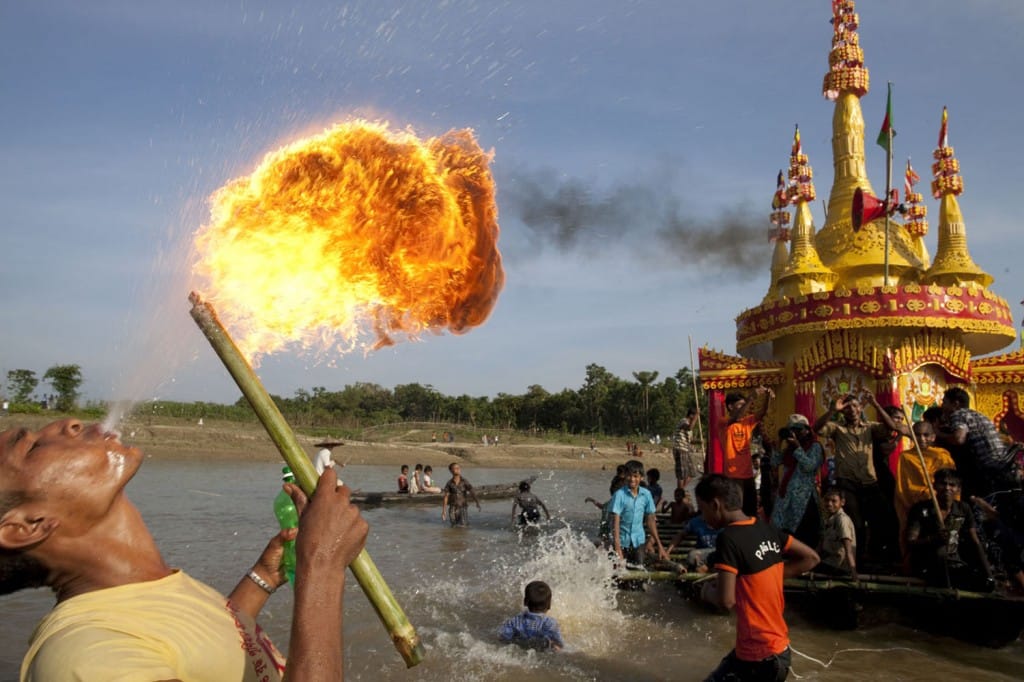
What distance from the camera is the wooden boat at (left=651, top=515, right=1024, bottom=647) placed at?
7.62 meters

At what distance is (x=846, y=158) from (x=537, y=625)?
45.0ft

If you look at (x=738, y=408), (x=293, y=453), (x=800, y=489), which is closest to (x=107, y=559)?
(x=293, y=453)

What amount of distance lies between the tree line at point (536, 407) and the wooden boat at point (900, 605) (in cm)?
5486

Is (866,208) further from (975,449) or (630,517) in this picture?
(630,517)

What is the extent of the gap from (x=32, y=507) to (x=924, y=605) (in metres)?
9.38

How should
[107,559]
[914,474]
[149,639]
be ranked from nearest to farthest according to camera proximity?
[149,639], [107,559], [914,474]

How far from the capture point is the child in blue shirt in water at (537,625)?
7520 mm

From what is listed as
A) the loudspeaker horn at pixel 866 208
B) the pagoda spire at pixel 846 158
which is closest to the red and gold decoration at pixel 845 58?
the pagoda spire at pixel 846 158

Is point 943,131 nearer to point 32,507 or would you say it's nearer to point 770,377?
point 770,377

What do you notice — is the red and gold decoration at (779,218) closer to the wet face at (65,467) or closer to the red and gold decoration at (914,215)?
the red and gold decoration at (914,215)

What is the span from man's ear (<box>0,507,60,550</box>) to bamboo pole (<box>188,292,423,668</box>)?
2.02 ft

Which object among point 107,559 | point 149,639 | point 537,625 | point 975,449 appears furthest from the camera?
point 975,449

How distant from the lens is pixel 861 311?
13.0m

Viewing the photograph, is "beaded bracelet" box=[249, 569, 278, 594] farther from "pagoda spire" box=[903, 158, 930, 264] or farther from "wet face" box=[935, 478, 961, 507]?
"pagoda spire" box=[903, 158, 930, 264]
